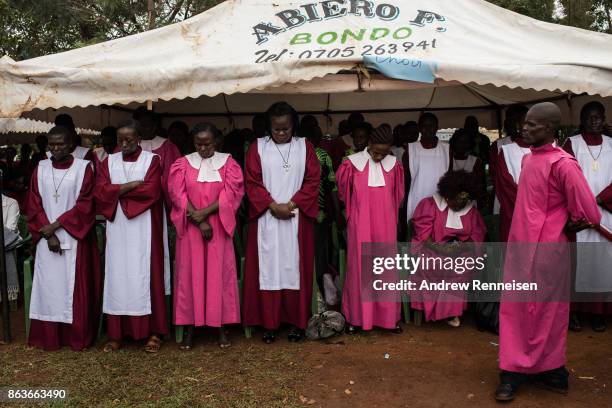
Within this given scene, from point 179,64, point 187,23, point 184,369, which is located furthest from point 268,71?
point 184,369

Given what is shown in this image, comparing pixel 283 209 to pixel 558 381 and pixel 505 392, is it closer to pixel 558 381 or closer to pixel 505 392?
pixel 505 392

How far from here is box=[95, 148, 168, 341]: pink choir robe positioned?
468cm

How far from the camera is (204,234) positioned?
15.3ft

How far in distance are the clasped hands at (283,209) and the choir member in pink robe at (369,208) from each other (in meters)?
0.55

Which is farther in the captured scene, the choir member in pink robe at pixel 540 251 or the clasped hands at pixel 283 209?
the clasped hands at pixel 283 209

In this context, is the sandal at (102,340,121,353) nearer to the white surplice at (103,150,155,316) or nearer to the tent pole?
the white surplice at (103,150,155,316)

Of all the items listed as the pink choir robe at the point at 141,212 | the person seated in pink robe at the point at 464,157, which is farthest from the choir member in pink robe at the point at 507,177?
the pink choir robe at the point at 141,212

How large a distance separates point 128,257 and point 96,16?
8.16 m

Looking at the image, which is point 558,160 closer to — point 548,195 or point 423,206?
point 548,195

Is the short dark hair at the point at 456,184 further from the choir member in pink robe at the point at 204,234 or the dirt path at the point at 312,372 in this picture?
the choir member in pink robe at the point at 204,234

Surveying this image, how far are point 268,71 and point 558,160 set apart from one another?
7.35 ft

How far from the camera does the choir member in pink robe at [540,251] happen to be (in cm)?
352

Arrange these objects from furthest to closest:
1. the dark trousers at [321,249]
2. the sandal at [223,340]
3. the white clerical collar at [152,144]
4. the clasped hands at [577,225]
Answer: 1. the white clerical collar at [152,144]
2. the dark trousers at [321,249]
3. the sandal at [223,340]
4. the clasped hands at [577,225]


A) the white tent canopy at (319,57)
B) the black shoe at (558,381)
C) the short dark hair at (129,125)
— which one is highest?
the white tent canopy at (319,57)
